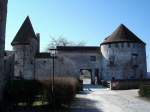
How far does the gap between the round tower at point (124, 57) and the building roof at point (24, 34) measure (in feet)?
49.7

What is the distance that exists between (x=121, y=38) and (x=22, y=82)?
3914 cm

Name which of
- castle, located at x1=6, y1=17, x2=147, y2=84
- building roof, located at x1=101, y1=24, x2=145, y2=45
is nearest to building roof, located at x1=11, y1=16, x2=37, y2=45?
castle, located at x1=6, y1=17, x2=147, y2=84

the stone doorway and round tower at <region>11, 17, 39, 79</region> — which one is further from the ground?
round tower at <region>11, 17, 39, 79</region>

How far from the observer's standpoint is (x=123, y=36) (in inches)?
2221

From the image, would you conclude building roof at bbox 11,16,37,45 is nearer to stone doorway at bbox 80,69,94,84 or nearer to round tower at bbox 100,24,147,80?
stone doorway at bbox 80,69,94,84

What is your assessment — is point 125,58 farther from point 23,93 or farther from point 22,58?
point 23,93

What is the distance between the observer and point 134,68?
55.3 metres

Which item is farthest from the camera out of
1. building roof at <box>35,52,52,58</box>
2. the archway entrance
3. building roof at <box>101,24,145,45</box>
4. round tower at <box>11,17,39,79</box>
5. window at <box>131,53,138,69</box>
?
the archway entrance

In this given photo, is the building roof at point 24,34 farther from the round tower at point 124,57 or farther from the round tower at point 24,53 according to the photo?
the round tower at point 124,57

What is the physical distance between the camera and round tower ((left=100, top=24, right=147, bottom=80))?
2174 inches

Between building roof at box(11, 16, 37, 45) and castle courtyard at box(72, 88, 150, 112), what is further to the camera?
building roof at box(11, 16, 37, 45)

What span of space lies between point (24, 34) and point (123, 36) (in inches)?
769

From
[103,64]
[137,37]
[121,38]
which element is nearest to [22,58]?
[103,64]

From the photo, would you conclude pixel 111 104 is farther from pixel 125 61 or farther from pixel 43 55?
pixel 43 55
